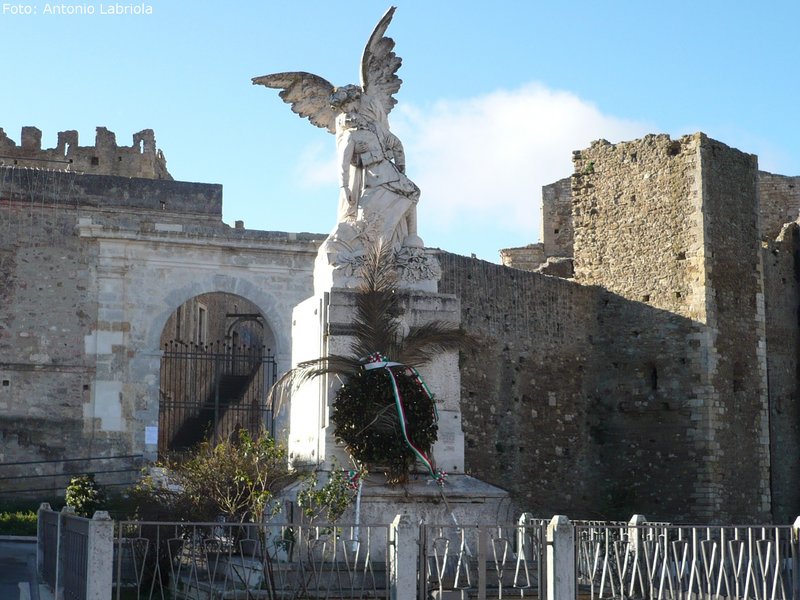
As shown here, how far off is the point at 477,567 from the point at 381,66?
4.37 meters

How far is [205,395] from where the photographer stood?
96.0 ft

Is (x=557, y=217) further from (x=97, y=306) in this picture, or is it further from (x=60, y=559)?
(x=60, y=559)

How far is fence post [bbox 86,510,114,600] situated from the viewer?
9.19 metres

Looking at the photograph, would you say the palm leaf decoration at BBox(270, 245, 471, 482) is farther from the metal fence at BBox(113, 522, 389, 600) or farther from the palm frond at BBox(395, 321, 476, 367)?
the metal fence at BBox(113, 522, 389, 600)

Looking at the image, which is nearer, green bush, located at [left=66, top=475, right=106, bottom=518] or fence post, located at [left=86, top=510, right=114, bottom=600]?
fence post, located at [left=86, top=510, right=114, bottom=600]

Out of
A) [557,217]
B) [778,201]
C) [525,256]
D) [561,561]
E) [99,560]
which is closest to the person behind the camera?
[99,560]

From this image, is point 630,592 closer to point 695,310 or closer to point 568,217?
point 695,310

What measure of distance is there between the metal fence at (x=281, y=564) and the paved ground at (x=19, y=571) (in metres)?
0.71

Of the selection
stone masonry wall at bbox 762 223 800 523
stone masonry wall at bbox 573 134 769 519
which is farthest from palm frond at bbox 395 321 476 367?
stone masonry wall at bbox 762 223 800 523

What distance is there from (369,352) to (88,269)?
522 inches

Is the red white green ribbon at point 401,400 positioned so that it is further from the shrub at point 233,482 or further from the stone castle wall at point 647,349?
the stone castle wall at point 647,349

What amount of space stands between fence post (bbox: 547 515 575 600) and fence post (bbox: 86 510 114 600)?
9.28ft

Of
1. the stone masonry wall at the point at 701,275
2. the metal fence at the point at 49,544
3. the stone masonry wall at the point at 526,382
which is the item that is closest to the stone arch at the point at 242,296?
the stone masonry wall at the point at 526,382

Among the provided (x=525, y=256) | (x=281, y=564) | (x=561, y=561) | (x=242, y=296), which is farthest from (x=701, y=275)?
(x=561, y=561)
